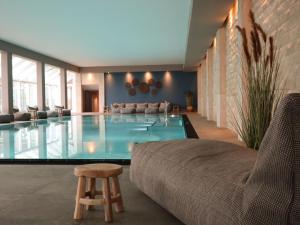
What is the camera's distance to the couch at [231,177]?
4.59ft

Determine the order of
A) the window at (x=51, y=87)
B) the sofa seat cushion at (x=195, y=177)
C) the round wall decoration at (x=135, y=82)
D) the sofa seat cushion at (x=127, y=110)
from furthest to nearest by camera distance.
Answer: the window at (x=51, y=87)
the round wall decoration at (x=135, y=82)
the sofa seat cushion at (x=127, y=110)
the sofa seat cushion at (x=195, y=177)

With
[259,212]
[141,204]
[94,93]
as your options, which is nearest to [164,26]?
[141,204]

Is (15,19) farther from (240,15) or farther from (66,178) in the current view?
(66,178)

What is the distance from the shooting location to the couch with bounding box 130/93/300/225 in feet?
4.59

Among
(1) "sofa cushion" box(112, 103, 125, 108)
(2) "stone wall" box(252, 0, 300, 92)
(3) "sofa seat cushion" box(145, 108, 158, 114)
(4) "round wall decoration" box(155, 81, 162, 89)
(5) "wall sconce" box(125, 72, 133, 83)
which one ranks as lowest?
(3) "sofa seat cushion" box(145, 108, 158, 114)

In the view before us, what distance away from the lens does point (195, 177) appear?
208 centimetres

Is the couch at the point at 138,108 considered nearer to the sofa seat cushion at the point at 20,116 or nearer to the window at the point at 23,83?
the window at the point at 23,83

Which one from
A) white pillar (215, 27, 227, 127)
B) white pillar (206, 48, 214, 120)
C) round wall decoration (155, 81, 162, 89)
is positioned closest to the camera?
white pillar (215, 27, 227, 127)

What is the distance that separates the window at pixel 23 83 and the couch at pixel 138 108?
5.96 metres

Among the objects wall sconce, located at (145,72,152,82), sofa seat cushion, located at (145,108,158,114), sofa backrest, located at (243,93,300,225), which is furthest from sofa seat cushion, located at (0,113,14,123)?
sofa backrest, located at (243,93,300,225)

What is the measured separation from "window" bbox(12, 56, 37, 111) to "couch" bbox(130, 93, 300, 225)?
19.3 metres

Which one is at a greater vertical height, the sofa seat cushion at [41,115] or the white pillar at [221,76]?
the white pillar at [221,76]

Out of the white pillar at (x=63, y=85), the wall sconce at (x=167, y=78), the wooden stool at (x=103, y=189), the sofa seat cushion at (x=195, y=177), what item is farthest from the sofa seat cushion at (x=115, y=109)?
the wooden stool at (x=103, y=189)

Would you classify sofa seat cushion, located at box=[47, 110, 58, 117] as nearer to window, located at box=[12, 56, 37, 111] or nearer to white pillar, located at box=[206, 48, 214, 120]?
window, located at box=[12, 56, 37, 111]
